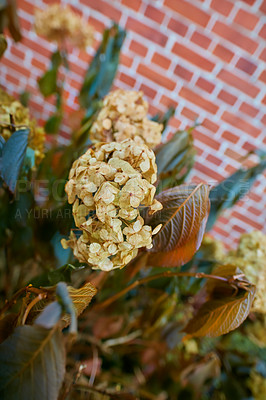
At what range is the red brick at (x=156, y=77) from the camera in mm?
1124

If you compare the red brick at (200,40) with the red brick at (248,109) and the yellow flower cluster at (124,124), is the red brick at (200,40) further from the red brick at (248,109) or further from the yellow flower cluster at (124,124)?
the yellow flower cluster at (124,124)

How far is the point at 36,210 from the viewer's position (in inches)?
17.9

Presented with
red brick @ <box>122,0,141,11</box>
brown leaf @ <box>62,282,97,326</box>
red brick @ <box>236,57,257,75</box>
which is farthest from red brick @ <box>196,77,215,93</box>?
brown leaf @ <box>62,282,97,326</box>

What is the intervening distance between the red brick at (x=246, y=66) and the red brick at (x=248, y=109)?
113 mm

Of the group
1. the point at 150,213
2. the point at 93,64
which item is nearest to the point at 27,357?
the point at 150,213

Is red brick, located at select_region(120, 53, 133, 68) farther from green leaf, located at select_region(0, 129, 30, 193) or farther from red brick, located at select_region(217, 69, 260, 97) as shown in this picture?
green leaf, located at select_region(0, 129, 30, 193)

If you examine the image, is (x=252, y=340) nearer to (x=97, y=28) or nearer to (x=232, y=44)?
(x=232, y=44)

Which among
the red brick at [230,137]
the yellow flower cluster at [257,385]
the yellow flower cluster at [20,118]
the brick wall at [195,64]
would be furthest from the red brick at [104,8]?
the yellow flower cluster at [257,385]

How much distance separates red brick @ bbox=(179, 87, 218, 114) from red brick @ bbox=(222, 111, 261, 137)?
0.17ft

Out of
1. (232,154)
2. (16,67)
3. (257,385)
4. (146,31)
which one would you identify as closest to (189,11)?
(146,31)

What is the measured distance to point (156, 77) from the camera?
113 cm

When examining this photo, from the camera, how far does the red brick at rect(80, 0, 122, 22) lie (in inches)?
40.9

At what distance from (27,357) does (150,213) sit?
0.60 ft

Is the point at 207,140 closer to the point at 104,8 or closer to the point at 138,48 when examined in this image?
the point at 138,48
